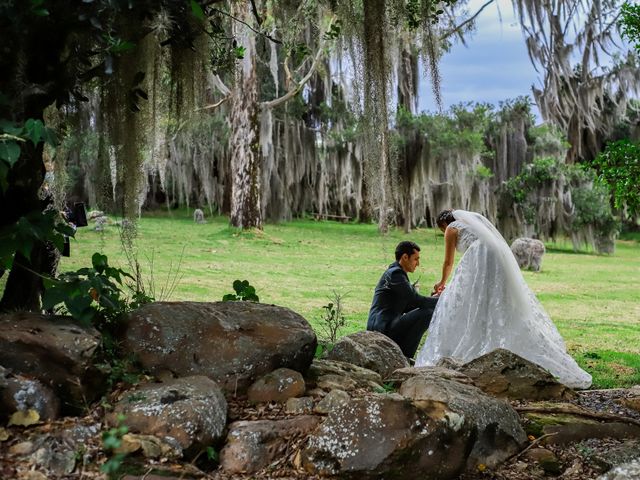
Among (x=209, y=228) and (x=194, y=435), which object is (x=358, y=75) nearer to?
(x=194, y=435)

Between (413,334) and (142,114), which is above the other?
(142,114)

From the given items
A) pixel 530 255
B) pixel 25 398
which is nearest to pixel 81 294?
pixel 25 398

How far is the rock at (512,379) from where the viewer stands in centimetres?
423

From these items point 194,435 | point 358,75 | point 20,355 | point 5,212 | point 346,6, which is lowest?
point 194,435

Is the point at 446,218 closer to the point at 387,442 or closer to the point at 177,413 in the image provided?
the point at 387,442

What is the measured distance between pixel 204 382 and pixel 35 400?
675mm

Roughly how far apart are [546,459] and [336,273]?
919 cm

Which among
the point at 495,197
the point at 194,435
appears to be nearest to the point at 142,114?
the point at 194,435

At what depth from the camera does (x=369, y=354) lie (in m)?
4.46

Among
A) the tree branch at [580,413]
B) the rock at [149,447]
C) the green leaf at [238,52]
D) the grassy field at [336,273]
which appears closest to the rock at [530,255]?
the grassy field at [336,273]

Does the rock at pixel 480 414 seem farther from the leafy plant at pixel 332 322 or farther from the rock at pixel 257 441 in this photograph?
the leafy plant at pixel 332 322

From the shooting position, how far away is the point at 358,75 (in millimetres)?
4738

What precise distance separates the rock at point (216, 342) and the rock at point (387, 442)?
55 centimetres

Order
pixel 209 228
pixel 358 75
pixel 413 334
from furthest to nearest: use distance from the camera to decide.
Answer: pixel 209 228 < pixel 413 334 < pixel 358 75
